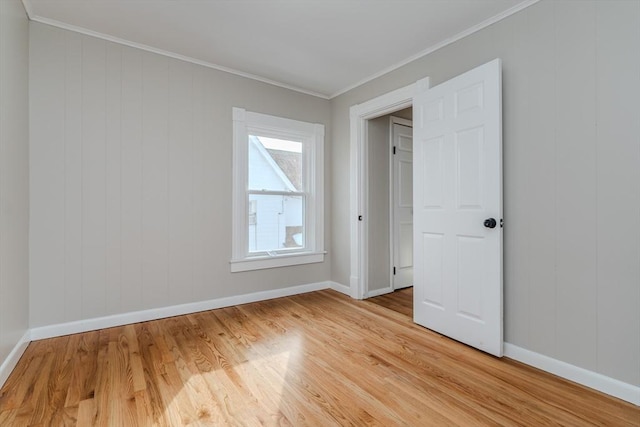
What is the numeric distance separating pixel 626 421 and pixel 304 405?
158cm

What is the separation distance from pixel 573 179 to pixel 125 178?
3.35 metres

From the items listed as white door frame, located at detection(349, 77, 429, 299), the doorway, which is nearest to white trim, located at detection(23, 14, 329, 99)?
white door frame, located at detection(349, 77, 429, 299)

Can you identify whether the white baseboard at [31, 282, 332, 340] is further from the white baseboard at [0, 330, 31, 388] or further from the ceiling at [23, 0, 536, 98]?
the ceiling at [23, 0, 536, 98]

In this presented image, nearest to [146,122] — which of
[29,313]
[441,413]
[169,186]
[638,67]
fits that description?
[169,186]

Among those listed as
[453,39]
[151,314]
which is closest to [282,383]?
[151,314]

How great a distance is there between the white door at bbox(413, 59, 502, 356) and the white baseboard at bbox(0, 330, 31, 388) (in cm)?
287

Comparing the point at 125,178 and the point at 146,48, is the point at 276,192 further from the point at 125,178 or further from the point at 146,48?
the point at 146,48

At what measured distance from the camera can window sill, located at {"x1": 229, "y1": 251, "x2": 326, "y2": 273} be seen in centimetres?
328

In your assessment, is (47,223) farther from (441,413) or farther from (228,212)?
(441,413)

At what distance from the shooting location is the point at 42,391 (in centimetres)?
172

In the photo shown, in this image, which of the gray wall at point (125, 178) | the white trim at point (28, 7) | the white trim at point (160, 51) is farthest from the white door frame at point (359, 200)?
the white trim at point (28, 7)

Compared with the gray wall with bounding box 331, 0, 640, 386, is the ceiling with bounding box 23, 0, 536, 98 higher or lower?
higher

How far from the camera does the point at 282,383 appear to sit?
5.96 feet

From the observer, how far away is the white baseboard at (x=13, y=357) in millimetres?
1784
